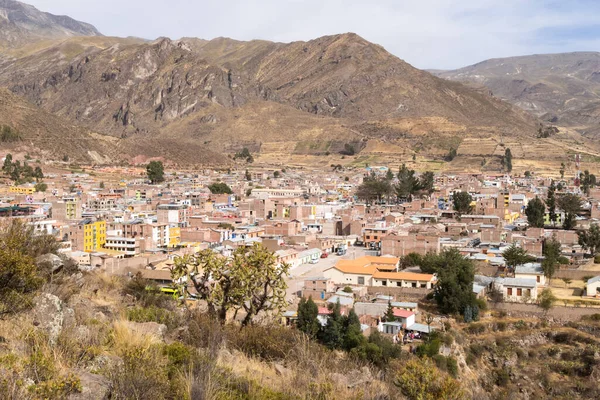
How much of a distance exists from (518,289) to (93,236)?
17.9 m

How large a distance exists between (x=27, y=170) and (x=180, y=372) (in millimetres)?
54468

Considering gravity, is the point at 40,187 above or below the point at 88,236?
above

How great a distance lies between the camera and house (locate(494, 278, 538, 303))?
1998 cm

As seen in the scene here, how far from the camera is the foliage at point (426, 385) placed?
4.86 metres

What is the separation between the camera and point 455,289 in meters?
18.6

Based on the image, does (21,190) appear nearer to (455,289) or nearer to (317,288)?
(317,288)

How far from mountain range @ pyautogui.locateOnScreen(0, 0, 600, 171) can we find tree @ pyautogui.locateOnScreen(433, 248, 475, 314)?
5879 cm

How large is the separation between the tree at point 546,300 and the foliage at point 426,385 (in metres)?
14.8

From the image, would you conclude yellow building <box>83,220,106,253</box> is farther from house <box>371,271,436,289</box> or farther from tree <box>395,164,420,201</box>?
tree <box>395,164,420,201</box>

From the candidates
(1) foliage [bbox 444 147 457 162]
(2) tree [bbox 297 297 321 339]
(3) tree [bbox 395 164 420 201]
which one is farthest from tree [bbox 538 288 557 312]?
(1) foliage [bbox 444 147 457 162]

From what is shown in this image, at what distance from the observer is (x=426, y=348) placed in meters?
15.1

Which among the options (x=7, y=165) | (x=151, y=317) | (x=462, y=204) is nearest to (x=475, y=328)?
(x=151, y=317)

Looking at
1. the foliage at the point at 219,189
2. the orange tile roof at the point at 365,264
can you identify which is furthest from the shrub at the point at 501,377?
the foliage at the point at 219,189

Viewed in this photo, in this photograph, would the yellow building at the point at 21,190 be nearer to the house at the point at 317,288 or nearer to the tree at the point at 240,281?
the house at the point at 317,288
